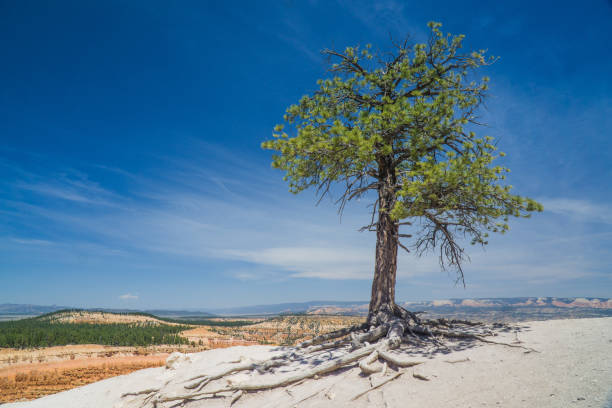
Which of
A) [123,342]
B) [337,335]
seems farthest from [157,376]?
[123,342]

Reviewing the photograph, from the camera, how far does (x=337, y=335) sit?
9.48 meters

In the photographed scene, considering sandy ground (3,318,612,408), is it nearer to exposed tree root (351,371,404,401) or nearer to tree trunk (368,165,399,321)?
exposed tree root (351,371,404,401)

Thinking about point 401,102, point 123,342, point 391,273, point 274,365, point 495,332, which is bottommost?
point 123,342

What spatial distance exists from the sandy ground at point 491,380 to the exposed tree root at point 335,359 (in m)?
0.18

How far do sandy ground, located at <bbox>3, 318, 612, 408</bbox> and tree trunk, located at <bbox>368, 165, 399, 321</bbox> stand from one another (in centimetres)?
228

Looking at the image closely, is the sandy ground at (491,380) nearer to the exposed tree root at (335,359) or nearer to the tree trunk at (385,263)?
the exposed tree root at (335,359)

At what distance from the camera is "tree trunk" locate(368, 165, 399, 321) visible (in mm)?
9328

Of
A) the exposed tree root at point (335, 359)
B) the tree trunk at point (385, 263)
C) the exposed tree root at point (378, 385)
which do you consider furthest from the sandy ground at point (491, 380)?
the tree trunk at point (385, 263)

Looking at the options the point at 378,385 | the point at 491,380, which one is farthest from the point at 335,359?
the point at 491,380

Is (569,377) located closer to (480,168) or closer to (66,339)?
(480,168)

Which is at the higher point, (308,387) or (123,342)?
(308,387)

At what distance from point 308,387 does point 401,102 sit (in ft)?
24.2

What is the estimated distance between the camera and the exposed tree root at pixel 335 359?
265 inches

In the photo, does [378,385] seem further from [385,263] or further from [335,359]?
[385,263]
